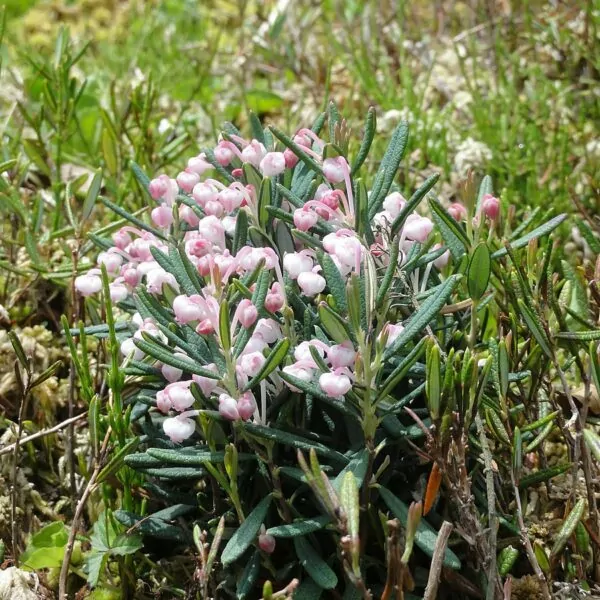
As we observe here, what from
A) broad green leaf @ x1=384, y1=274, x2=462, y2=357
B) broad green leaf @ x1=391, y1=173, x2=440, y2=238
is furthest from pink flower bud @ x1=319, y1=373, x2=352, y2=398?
broad green leaf @ x1=391, y1=173, x2=440, y2=238

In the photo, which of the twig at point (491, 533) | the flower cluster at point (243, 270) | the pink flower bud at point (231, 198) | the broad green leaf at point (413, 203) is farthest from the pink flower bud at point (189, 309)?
the twig at point (491, 533)

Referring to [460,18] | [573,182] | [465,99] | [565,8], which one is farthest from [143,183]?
[460,18]

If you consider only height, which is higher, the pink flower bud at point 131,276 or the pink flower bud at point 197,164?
the pink flower bud at point 197,164

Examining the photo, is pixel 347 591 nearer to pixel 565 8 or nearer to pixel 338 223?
pixel 338 223

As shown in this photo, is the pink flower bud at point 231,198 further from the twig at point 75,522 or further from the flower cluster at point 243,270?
the twig at point 75,522

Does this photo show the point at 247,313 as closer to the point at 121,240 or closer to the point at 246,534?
the point at 246,534

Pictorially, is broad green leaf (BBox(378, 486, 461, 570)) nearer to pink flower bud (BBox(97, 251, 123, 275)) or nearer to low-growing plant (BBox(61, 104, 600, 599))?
low-growing plant (BBox(61, 104, 600, 599))

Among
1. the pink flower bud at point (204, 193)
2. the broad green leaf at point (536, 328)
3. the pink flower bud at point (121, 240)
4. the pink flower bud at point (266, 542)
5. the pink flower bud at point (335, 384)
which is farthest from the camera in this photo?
the pink flower bud at point (121, 240)
